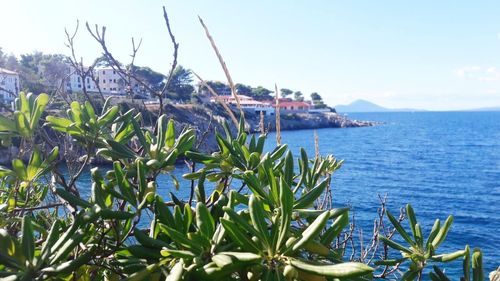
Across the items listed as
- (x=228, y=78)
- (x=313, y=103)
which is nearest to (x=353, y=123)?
(x=313, y=103)

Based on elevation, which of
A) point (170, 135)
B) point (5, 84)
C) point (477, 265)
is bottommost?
point (477, 265)

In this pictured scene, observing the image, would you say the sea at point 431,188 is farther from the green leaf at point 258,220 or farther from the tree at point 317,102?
the tree at point 317,102

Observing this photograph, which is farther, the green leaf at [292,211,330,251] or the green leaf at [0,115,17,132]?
the green leaf at [0,115,17,132]

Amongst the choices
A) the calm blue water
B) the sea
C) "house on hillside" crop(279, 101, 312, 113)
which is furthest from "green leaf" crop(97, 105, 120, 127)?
"house on hillside" crop(279, 101, 312, 113)

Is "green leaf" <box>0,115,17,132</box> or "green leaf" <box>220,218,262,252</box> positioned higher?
"green leaf" <box>0,115,17,132</box>

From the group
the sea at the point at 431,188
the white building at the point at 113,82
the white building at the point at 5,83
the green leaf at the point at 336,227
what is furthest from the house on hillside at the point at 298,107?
the green leaf at the point at 336,227

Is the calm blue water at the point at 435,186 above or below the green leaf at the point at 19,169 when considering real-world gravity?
below

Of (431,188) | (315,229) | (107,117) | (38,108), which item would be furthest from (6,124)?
(431,188)

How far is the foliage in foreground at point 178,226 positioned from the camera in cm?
82

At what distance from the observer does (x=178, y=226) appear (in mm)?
964

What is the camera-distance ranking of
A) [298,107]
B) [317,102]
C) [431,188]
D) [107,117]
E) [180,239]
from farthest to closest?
[317,102] → [298,107] → [431,188] → [107,117] → [180,239]

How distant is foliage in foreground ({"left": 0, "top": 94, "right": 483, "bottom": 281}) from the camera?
821 mm

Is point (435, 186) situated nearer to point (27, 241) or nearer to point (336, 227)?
point (336, 227)

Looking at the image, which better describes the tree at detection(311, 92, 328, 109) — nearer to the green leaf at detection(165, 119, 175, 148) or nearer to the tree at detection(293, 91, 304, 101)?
the tree at detection(293, 91, 304, 101)
